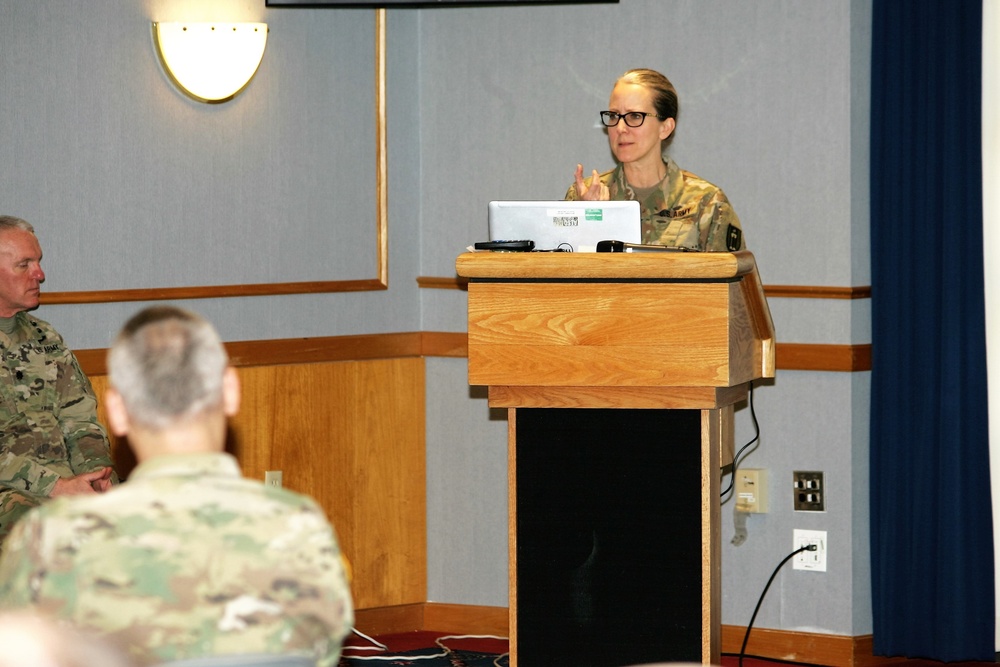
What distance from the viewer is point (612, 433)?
3.28 meters

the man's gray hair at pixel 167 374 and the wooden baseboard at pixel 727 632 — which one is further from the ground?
the man's gray hair at pixel 167 374

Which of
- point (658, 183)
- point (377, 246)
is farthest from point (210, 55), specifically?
point (658, 183)

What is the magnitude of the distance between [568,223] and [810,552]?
1.77 m

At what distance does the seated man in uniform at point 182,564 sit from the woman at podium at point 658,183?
6.99 feet

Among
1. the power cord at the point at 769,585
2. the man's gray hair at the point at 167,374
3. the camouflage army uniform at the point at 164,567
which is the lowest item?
the power cord at the point at 769,585

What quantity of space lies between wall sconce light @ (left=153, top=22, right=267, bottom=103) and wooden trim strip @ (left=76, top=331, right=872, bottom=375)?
2.68 feet

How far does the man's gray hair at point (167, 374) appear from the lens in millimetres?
1746

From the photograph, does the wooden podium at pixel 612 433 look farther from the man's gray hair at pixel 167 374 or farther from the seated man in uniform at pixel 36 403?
the man's gray hair at pixel 167 374

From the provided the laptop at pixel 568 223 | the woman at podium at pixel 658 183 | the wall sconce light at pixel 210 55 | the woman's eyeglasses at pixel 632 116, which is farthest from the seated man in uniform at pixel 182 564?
the wall sconce light at pixel 210 55

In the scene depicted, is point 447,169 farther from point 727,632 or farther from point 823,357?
point 727,632

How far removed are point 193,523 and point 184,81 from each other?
2.92 meters

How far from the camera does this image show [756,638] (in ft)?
15.0

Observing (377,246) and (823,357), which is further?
(377,246)

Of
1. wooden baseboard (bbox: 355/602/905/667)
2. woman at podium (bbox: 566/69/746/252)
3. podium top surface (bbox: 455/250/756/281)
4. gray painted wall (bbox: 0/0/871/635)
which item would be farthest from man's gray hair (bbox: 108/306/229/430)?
wooden baseboard (bbox: 355/602/905/667)
